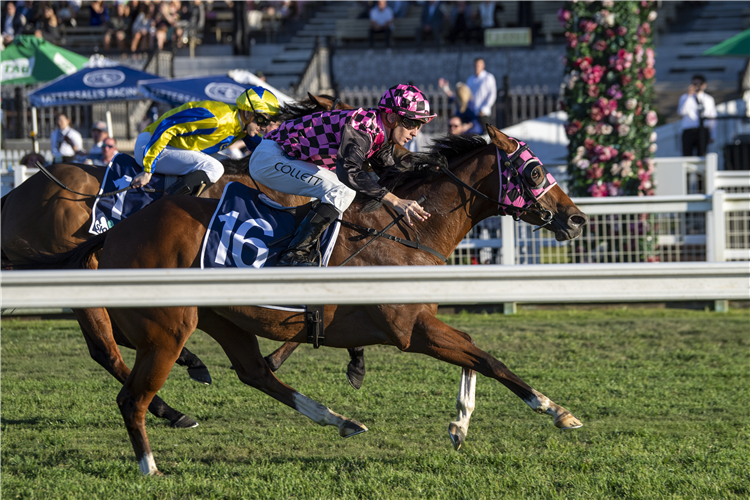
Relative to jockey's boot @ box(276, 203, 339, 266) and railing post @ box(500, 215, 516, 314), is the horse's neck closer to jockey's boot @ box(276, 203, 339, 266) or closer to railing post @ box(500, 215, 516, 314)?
jockey's boot @ box(276, 203, 339, 266)

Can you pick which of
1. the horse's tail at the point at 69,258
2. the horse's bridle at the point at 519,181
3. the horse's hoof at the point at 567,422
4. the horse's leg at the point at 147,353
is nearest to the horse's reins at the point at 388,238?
the horse's bridle at the point at 519,181

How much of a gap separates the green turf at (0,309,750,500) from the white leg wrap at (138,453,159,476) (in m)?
0.06

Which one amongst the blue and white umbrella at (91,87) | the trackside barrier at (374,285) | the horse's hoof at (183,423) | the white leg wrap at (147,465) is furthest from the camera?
the blue and white umbrella at (91,87)

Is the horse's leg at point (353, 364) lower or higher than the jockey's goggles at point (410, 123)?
lower

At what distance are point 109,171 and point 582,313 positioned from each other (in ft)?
18.1

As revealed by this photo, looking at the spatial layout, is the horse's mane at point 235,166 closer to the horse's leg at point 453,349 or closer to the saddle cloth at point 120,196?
the saddle cloth at point 120,196

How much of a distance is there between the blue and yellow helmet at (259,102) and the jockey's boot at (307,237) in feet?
5.36

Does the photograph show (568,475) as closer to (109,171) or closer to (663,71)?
(109,171)

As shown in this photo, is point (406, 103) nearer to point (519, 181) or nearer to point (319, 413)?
point (519, 181)

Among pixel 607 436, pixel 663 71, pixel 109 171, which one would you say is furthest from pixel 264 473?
pixel 663 71

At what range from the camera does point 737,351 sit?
7.05 metres

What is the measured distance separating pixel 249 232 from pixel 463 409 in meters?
1.45

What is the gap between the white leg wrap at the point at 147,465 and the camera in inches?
160

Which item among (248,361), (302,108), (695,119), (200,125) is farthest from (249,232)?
(695,119)
